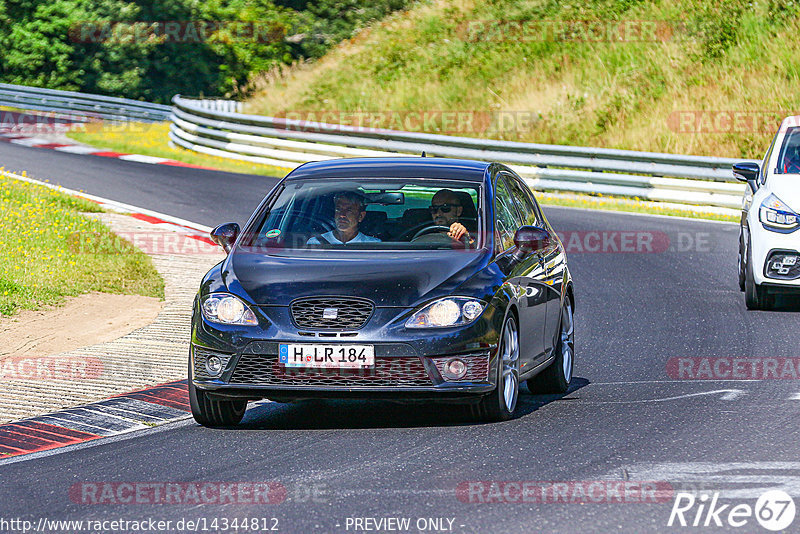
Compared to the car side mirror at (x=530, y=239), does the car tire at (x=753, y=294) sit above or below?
below

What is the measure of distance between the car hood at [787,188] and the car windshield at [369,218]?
462 centimetres

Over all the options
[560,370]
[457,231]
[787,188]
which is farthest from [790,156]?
[457,231]

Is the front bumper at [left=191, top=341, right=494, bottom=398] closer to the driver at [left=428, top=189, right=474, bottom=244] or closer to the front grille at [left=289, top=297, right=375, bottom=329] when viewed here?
the front grille at [left=289, top=297, right=375, bottom=329]

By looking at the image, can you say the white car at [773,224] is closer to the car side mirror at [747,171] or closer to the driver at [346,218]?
the car side mirror at [747,171]

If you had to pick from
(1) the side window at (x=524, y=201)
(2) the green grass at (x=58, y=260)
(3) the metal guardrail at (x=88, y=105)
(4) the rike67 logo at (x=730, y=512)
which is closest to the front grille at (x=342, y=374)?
(4) the rike67 logo at (x=730, y=512)

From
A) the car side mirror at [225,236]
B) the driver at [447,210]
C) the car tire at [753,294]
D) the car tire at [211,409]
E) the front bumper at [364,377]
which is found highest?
the driver at [447,210]

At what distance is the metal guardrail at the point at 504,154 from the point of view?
894 inches

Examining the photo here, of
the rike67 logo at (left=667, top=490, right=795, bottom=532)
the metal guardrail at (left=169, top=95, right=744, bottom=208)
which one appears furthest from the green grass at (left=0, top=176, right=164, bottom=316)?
the metal guardrail at (left=169, top=95, right=744, bottom=208)

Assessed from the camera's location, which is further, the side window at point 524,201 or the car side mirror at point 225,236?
the side window at point 524,201

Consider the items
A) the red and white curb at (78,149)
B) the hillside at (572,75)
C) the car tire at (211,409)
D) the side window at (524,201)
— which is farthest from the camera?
the hillside at (572,75)

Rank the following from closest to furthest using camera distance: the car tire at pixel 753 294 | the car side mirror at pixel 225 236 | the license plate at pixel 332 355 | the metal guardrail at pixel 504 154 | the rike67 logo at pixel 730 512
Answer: the rike67 logo at pixel 730 512 < the license plate at pixel 332 355 < the car side mirror at pixel 225 236 < the car tire at pixel 753 294 < the metal guardrail at pixel 504 154

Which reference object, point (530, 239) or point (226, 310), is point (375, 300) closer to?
point (226, 310)

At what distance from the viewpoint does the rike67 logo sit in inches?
224

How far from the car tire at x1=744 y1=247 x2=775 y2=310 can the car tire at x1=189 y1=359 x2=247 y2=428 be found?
6.29 m
